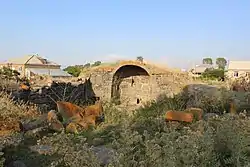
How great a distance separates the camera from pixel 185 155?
3199 mm

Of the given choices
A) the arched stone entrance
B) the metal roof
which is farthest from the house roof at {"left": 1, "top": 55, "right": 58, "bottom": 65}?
the arched stone entrance

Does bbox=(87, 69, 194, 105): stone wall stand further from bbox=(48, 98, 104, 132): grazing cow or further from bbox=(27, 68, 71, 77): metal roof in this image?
bbox=(27, 68, 71, 77): metal roof

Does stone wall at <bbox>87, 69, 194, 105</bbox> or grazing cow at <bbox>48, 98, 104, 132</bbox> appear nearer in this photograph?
grazing cow at <bbox>48, 98, 104, 132</bbox>

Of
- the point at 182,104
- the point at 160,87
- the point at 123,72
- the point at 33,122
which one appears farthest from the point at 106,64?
the point at 33,122

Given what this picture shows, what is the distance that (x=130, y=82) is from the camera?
56.5 feet

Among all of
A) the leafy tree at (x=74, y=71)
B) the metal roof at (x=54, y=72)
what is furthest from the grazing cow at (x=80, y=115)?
the leafy tree at (x=74, y=71)

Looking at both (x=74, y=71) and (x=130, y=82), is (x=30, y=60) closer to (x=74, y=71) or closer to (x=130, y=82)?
(x=74, y=71)

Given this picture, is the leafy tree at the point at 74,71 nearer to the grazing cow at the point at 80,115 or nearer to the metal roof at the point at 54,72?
the metal roof at the point at 54,72

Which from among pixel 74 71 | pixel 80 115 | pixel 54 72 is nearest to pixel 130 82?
pixel 80 115

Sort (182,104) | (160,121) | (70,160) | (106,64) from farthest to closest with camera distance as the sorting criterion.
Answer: (106,64) → (182,104) → (160,121) → (70,160)

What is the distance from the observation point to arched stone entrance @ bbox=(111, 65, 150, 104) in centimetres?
1669

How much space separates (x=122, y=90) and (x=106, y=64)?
1.44m

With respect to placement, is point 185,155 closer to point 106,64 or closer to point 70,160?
point 70,160

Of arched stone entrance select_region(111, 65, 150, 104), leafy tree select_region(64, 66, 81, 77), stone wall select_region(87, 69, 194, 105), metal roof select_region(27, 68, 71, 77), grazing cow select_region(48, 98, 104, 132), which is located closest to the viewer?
grazing cow select_region(48, 98, 104, 132)
